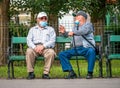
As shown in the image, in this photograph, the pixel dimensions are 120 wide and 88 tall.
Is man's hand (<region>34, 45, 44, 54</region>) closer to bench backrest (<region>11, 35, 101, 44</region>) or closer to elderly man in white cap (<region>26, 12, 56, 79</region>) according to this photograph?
elderly man in white cap (<region>26, 12, 56, 79</region>)

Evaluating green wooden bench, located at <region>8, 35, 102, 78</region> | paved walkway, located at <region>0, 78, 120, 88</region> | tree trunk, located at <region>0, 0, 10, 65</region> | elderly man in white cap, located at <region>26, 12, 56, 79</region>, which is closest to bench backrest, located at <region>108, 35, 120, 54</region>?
green wooden bench, located at <region>8, 35, 102, 78</region>

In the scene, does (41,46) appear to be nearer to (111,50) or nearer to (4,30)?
(111,50)

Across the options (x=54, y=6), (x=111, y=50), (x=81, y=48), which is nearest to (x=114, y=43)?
(x=111, y=50)

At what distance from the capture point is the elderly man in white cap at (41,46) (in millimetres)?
12203

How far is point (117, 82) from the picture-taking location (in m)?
11.0

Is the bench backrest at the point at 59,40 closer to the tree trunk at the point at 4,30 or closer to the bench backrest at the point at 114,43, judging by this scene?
the bench backrest at the point at 114,43

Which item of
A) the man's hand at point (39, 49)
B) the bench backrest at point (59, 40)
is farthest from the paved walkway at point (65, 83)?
the bench backrest at point (59, 40)

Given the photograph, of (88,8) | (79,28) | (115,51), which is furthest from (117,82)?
(88,8)

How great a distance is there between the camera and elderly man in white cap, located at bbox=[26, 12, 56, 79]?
12.2 meters

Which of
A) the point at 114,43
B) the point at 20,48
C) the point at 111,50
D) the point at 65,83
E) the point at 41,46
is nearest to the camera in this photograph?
the point at 65,83

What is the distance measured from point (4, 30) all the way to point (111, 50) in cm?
332

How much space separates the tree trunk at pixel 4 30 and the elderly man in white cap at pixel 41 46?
219cm

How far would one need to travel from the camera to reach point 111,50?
1366cm

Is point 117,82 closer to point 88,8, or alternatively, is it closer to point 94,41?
point 94,41
